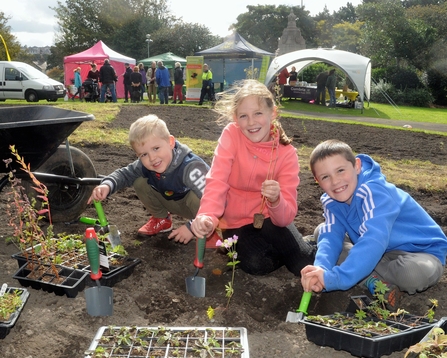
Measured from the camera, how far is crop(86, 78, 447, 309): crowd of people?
2.66 m

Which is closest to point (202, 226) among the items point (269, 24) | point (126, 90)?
point (126, 90)

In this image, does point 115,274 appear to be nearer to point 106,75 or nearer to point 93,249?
point 93,249

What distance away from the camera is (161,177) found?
361cm

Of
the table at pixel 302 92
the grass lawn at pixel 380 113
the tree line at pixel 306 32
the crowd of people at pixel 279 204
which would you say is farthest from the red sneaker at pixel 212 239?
the tree line at pixel 306 32

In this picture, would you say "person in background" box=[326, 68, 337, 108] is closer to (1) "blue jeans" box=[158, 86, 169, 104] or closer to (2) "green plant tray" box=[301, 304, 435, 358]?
(1) "blue jeans" box=[158, 86, 169, 104]

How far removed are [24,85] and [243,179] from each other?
1920cm

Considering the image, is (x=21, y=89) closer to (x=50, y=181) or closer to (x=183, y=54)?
(x=50, y=181)

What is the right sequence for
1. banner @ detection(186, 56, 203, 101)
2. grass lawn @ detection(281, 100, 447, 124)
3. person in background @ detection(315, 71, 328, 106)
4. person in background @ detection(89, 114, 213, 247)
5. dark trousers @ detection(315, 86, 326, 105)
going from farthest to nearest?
1. dark trousers @ detection(315, 86, 326, 105)
2. person in background @ detection(315, 71, 328, 106)
3. banner @ detection(186, 56, 203, 101)
4. grass lawn @ detection(281, 100, 447, 124)
5. person in background @ detection(89, 114, 213, 247)

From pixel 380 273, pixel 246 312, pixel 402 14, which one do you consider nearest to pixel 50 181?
pixel 246 312

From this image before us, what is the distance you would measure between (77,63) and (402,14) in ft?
69.2

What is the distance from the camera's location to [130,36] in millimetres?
50969

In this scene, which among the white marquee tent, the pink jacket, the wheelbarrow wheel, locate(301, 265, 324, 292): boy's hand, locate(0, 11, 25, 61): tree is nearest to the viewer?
locate(301, 265, 324, 292): boy's hand

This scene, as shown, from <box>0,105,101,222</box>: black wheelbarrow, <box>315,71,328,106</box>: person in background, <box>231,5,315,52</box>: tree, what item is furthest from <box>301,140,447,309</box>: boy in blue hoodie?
<box>231,5,315,52</box>: tree

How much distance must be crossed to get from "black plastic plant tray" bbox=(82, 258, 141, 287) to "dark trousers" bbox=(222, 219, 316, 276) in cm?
75
